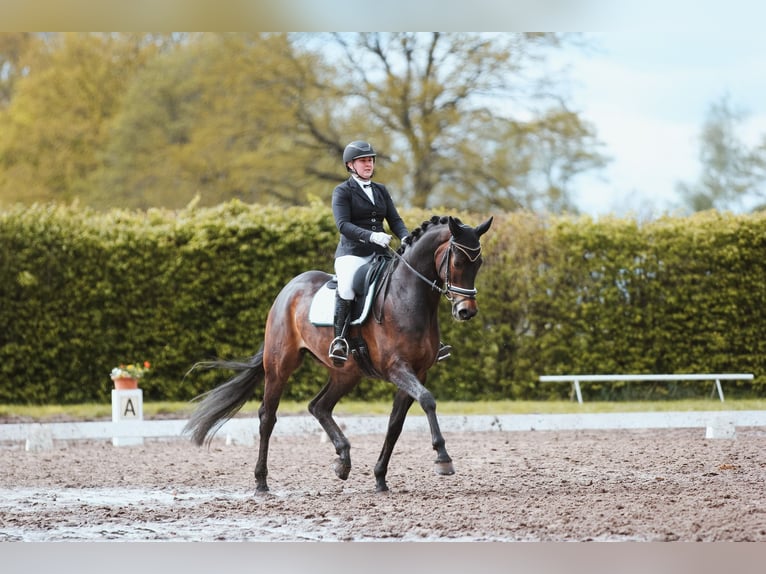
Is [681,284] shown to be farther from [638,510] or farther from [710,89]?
[710,89]


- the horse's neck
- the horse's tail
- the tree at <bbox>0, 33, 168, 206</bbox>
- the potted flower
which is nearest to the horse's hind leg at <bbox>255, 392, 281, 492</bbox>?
the horse's tail

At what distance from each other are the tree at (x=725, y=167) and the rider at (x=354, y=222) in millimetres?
25523

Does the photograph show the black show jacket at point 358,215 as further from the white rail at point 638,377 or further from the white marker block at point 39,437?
the white rail at point 638,377

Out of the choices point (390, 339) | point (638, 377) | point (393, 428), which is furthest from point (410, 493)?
point (638, 377)

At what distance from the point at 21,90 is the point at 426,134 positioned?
35.1 ft

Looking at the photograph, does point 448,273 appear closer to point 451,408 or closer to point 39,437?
point 39,437

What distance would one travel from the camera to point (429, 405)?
573cm

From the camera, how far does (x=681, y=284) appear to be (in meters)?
12.6

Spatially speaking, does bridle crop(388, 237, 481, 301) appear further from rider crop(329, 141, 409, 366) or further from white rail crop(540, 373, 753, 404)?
white rail crop(540, 373, 753, 404)

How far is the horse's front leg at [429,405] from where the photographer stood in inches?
219

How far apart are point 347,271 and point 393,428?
103cm

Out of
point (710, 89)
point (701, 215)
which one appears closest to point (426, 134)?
point (701, 215)

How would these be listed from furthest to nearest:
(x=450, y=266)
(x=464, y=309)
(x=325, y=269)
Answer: (x=325, y=269) < (x=450, y=266) < (x=464, y=309)

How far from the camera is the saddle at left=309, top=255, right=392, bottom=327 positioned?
6.39 meters
